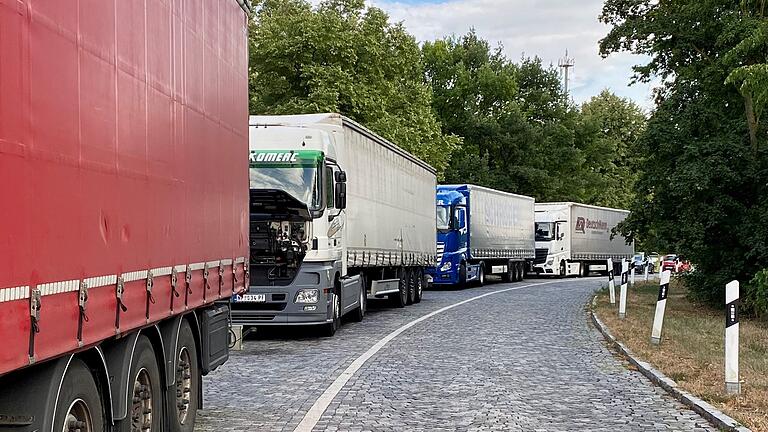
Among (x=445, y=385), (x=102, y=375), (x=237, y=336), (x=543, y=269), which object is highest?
(x=102, y=375)

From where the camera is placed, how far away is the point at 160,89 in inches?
265

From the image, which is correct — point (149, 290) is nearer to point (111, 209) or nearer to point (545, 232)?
point (111, 209)

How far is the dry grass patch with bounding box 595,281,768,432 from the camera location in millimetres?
10099

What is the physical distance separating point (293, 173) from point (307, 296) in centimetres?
197

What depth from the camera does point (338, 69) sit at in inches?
1660

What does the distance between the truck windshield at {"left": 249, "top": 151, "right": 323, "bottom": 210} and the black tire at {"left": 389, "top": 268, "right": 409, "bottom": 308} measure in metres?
9.06

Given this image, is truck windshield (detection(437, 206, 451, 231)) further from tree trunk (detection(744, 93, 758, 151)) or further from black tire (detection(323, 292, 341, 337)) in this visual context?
black tire (detection(323, 292, 341, 337))

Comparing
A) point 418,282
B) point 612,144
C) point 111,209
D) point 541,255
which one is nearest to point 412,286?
point 418,282

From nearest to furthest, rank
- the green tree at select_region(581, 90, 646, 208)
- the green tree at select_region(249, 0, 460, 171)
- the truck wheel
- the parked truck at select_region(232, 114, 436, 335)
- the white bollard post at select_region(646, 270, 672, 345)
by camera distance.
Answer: the white bollard post at select_region(646, 270, 672, 345) → the parked truck at select_region(232, 114, 436, 335) → the truck wheel → the green tree at select_region(249, 0, 460, 171) → the green tree at select_region(581, 90, 646, 208)

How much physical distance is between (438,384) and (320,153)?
6.31 metres

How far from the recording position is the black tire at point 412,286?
27844 millimetres

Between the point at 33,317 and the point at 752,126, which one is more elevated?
the point at 752,126

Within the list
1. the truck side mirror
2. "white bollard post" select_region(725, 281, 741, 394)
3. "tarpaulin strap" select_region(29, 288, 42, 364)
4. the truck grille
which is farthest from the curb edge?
the truck grille

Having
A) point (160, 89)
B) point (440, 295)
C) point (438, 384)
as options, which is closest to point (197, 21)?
point (160, 89)
